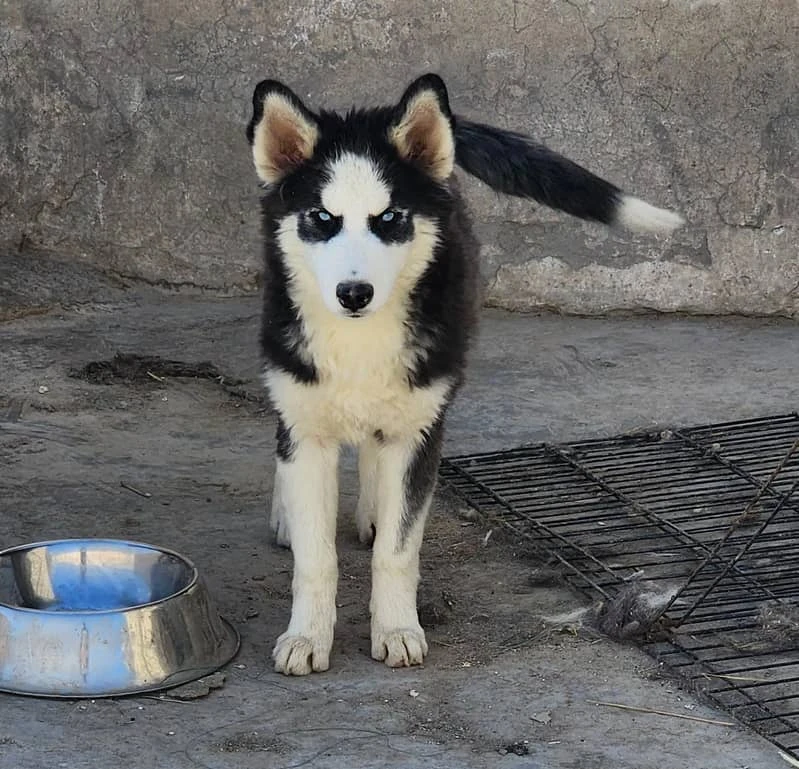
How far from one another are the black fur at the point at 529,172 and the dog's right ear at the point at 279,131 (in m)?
0.73

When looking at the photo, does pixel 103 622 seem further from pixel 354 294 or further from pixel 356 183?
pixel 356 183

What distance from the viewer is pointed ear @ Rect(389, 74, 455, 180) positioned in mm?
3289

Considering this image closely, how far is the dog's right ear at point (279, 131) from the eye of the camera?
10.7 ft

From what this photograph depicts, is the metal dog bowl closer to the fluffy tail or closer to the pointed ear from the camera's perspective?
the pointed ear

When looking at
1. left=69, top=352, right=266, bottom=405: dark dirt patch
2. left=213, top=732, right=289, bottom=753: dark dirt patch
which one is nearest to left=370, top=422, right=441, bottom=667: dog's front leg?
left=213, top=732, right=289, bottom=753: dark dirt patch

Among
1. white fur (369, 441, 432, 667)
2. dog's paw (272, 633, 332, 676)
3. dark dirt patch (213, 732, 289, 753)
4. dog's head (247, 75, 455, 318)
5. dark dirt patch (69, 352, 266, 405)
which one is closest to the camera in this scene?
dark dirt patch (213, 732, 289, 753)

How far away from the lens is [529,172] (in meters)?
4.00

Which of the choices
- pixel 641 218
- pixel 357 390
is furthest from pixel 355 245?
pixel 641 218

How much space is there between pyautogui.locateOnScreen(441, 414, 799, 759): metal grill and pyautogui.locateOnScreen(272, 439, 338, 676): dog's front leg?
78 centimetres

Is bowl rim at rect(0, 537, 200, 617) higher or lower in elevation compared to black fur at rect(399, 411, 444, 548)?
lower

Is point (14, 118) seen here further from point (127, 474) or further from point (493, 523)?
point (493, 523)

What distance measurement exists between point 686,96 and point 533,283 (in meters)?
1.08

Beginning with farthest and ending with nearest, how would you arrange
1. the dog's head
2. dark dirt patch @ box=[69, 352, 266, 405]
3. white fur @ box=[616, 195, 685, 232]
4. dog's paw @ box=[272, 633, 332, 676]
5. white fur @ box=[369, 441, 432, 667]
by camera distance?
dark dirt patch @ box=[69, 352, 266, 405] < white fur @ box=[616, 195, 685, 232] < white fur @ box=[369, 441, 432, 667] < dog's paw @ box=[272, 633, 332, 676] < the dog's head

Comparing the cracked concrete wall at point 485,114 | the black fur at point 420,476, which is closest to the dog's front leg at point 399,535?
the black fur at point 420,476
